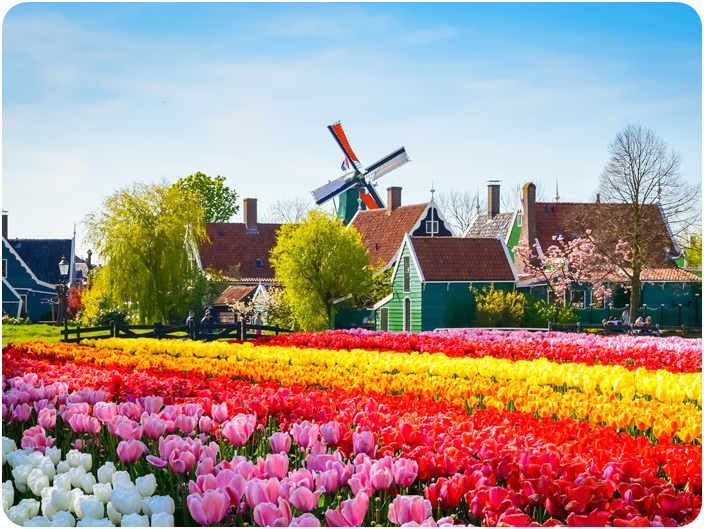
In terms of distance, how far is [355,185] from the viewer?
55906 millimetres

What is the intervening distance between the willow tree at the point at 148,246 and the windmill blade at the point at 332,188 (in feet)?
71.2

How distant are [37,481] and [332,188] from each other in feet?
169

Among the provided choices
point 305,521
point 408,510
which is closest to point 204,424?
point 305,521

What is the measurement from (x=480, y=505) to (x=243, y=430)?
191 centimetres

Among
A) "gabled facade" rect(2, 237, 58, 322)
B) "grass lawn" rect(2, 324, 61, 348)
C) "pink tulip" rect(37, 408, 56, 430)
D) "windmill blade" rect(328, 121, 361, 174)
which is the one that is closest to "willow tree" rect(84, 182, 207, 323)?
"grass lawn" rect(2, 324, 61, 348)

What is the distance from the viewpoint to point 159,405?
654 centimetres

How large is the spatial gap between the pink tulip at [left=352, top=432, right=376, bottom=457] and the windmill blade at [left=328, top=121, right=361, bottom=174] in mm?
51046

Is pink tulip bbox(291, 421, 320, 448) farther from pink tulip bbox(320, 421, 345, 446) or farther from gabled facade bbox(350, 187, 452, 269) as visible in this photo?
gabled facade bbox(350, 187, 452, 269)

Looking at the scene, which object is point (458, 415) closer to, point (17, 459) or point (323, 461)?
point (323, 461)

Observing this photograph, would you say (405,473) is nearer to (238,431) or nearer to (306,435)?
(306,435)

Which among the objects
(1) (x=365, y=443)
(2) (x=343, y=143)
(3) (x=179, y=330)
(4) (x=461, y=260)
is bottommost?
(1) (x=365, y=443)

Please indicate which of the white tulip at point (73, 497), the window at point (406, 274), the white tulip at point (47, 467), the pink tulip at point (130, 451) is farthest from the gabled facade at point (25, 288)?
the white tulip at point (73, 497)

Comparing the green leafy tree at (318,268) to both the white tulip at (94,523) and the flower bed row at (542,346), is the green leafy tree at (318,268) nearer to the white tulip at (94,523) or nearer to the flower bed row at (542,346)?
the flower bed row at (542,346)

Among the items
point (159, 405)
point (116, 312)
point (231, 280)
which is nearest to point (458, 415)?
point (159, 405)
